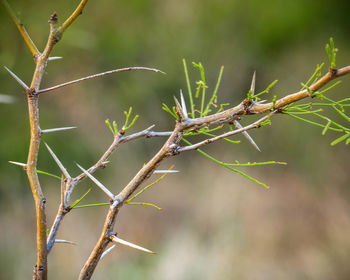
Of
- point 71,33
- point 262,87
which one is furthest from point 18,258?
point 262,87

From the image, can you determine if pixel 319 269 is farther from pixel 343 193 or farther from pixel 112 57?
pixel 112 57

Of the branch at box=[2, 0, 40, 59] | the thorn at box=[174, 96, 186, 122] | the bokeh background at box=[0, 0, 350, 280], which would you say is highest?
the bokeh background at box=[0, 0, 350, 280]

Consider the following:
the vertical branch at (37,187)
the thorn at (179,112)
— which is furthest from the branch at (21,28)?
the thorn at (179,112)

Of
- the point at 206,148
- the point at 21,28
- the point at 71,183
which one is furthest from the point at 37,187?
the point at 206,148

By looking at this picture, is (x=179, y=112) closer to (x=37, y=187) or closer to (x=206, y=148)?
(x=37, y=187)

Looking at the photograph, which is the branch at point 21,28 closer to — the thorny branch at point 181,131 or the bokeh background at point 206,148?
the thorny branch at point 181,131

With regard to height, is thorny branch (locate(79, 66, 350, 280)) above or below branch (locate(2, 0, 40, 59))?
below

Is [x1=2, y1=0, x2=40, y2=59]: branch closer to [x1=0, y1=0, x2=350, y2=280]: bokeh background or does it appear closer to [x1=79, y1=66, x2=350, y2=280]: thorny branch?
[x1=79, y1=66, x2=350, y2=280]: thorny branch

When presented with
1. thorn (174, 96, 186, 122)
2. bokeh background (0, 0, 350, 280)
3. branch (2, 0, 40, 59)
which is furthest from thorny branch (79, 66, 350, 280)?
bokeh background (0, 0, 350, 280)

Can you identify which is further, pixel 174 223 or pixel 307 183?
pixel 174 223
